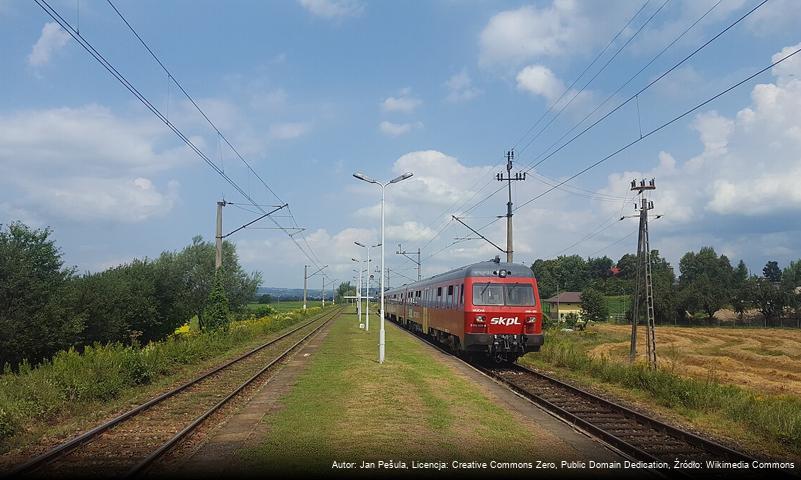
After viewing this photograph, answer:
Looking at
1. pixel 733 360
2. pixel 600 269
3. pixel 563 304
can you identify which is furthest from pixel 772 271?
pixel 733 360

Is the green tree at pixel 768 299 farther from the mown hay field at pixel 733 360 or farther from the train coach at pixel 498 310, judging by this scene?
the train coach at pixel 498 310

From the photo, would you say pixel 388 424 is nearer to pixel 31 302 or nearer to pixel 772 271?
pixel 31 302

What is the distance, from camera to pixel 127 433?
10.9 m

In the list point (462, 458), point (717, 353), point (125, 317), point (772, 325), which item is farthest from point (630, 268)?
point (462, 458)

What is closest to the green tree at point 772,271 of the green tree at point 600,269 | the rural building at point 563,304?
the green tree at point 600,269

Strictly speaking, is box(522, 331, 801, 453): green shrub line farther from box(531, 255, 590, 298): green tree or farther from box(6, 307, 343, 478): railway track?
box(531, 255, 590, 298): green tree

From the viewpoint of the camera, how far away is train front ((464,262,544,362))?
20562 millimetres

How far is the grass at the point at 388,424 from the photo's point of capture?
29.6ft

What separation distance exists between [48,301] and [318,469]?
32.8 m

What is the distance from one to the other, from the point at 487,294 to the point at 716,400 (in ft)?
28.7

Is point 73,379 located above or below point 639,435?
above

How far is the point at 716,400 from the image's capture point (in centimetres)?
1312

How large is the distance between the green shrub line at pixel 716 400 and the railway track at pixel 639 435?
56.6 inches

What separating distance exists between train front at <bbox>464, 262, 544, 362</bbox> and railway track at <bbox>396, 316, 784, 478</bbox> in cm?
379
